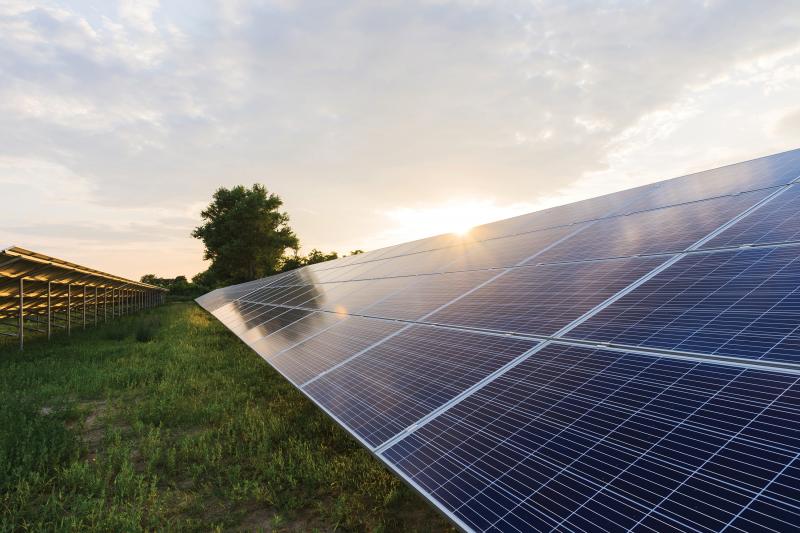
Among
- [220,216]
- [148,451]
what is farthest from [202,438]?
[220,216]

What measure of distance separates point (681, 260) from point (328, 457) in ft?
20.1

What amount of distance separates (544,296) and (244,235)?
64309mm

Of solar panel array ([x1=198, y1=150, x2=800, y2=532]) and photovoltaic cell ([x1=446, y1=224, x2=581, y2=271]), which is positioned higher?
photovoltaic cell ([x1=446, y1=224, x2=581, y2=271])

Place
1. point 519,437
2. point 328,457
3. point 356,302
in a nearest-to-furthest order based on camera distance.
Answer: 1. point 519,437
2. point 328,457
3. point 356,302

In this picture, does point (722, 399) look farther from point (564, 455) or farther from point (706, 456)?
point (564, 455)

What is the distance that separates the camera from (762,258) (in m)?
5.04

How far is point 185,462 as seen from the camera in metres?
6.80

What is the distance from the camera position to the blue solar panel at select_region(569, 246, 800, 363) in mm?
3629

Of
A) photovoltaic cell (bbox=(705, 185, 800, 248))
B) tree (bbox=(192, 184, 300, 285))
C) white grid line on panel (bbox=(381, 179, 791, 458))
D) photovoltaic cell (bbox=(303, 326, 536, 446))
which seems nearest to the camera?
white grid line on panel (bbox=(381, 179, 791, 458))

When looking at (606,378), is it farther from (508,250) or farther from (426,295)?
(508,250)

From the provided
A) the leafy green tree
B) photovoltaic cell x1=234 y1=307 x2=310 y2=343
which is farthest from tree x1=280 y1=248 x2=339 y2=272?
photovoltaic cell x1=234 y1=307 x2=310 y2=343

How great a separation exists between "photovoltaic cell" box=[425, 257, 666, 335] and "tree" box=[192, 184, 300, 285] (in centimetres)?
6155

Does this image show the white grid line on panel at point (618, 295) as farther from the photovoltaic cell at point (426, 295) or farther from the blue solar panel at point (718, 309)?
the photovoltaic cell at point (426, 295)

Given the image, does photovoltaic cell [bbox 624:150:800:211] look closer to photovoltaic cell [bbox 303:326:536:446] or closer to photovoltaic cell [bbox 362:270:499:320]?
photovoltaic cell [bbox 362:270:499:320]
